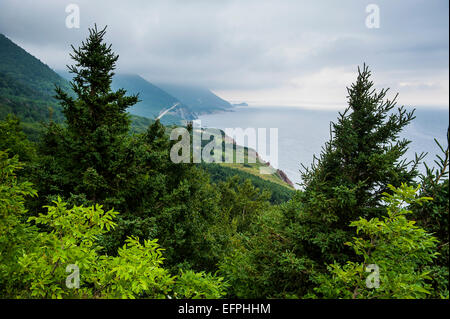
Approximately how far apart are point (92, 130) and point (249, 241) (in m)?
8.69

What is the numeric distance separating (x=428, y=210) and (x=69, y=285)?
340 inches

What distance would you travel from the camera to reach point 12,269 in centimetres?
363

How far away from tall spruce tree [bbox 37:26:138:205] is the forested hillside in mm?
51

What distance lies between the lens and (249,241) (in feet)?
32.2

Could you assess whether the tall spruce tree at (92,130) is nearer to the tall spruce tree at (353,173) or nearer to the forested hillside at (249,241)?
the forested hillside at (249,241)

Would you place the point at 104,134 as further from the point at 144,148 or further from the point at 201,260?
the point at 201,260

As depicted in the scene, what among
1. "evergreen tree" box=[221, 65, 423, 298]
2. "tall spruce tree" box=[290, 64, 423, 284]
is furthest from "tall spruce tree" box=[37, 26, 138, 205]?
"tall spruce tree" box=[290, 64, 423, 284]

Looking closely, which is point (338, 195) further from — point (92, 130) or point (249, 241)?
point (92, 130)

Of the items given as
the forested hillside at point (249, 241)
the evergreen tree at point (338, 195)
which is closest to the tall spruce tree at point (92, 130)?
the forested hillside at point (249, 241)

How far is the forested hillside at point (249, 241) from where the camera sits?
3848 millimetres

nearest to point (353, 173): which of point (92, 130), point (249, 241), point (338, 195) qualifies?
point (338, 195)

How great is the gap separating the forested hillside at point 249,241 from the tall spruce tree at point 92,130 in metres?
0.05
